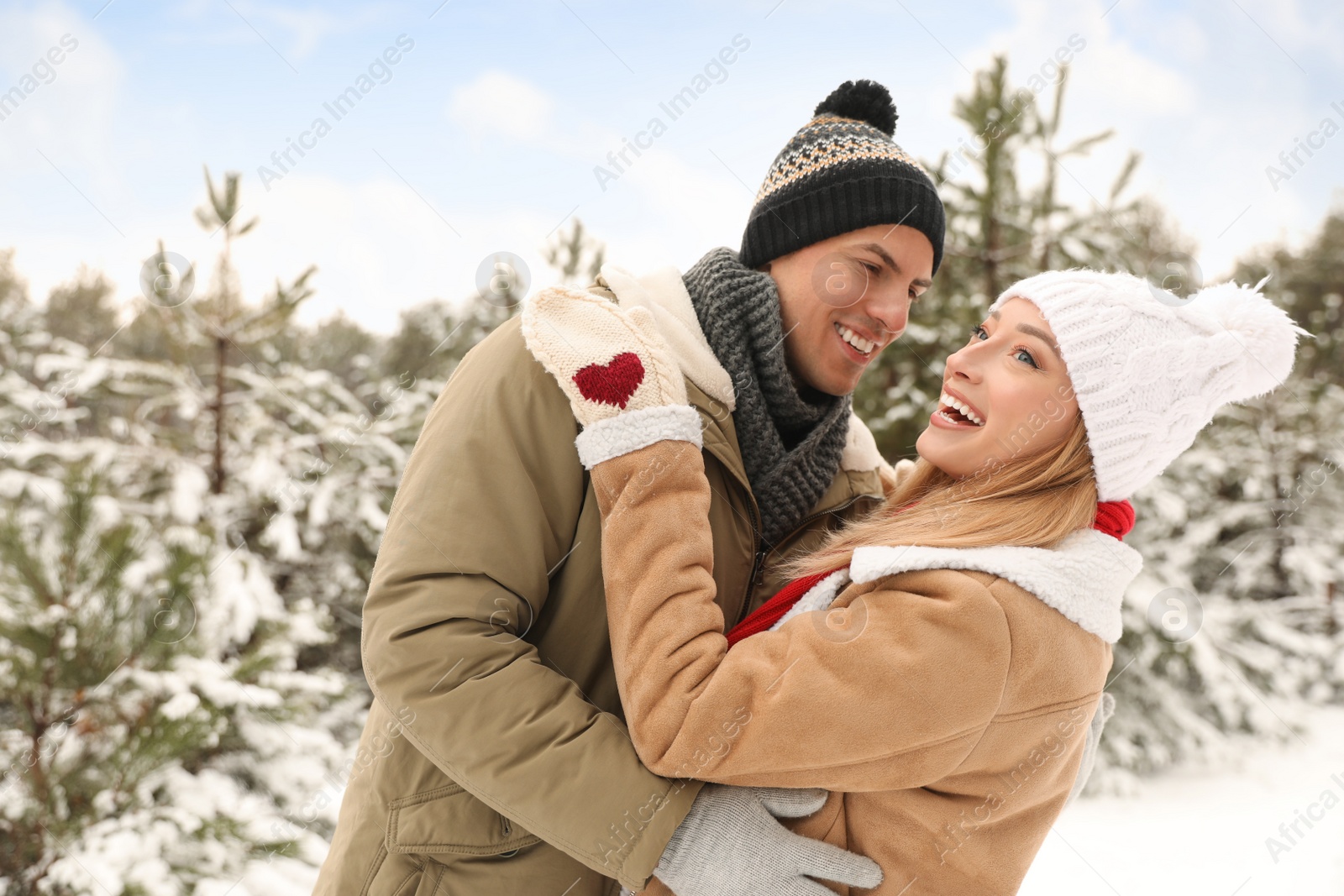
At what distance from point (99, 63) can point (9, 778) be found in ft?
11.3

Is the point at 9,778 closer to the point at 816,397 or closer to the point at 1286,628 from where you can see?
the point at 816,397

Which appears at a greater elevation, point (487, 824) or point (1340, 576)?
point (1340, 576)

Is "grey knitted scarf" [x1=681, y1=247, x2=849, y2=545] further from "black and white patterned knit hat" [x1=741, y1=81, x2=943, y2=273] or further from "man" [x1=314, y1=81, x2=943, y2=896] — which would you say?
"black and white patterned knit hat" [x1=741, y1=81, x2=943, y2=273]

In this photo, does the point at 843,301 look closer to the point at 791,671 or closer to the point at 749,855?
the point at 791,671

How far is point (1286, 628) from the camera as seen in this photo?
5.40 meters

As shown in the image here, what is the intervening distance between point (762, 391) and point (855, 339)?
26cm

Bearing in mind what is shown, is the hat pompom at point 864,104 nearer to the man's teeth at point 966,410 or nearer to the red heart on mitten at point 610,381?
the man's teeth at point 966,410

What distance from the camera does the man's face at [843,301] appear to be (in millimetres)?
1826

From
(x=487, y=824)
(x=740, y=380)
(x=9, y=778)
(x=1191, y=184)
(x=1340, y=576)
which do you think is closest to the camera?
(x=487, y=824)

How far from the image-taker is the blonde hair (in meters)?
1.40

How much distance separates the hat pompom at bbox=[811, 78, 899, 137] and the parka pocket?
1645 millimetres

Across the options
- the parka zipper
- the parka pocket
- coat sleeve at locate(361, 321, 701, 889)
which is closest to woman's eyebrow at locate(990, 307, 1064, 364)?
the parka zipper

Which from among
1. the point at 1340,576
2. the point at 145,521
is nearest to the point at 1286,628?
the point at 1340,576

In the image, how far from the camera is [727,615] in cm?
165
